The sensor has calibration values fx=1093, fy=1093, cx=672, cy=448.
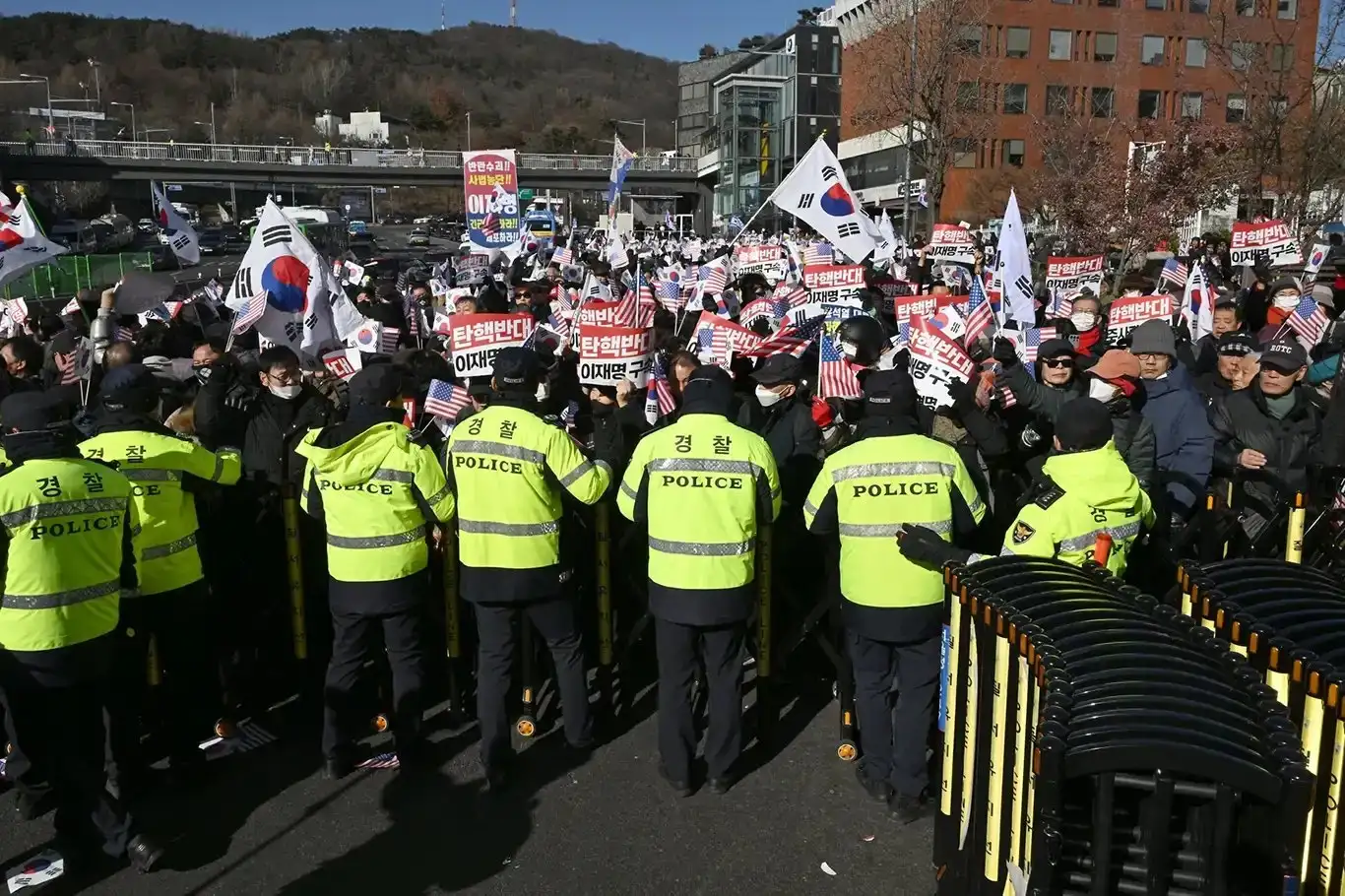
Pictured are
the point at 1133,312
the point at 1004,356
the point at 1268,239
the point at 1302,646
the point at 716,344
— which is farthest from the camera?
the point at 1268,239

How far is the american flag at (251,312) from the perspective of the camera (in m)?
9.34

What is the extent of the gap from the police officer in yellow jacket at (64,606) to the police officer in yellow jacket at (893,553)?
132 inches

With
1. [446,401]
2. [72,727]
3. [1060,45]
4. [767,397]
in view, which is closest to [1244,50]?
[767,397]

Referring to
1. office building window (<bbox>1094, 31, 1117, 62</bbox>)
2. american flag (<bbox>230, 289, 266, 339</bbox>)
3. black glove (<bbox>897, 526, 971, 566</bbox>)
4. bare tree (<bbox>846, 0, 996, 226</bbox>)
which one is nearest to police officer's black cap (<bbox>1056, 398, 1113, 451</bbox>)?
black glove (<bbox>897, 526, 971, 566</bbox>)

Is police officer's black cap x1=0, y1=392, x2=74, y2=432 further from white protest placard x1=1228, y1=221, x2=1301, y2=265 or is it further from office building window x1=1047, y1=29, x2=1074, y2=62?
office building window x1=1047, y1=29, x2=1074, y2=62

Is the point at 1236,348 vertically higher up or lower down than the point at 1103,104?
lower down

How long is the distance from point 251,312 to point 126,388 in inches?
153

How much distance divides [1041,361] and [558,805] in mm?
4562

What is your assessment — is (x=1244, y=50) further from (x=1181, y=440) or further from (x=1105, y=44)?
(x=1105, y=44)

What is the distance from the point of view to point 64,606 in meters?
4.83

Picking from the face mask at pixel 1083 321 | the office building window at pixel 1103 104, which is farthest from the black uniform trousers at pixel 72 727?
the office building window at pixel 1103 104

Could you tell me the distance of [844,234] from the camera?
12070mm

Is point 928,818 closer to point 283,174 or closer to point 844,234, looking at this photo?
point 844,234

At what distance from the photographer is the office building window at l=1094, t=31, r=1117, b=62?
65.1 metres
